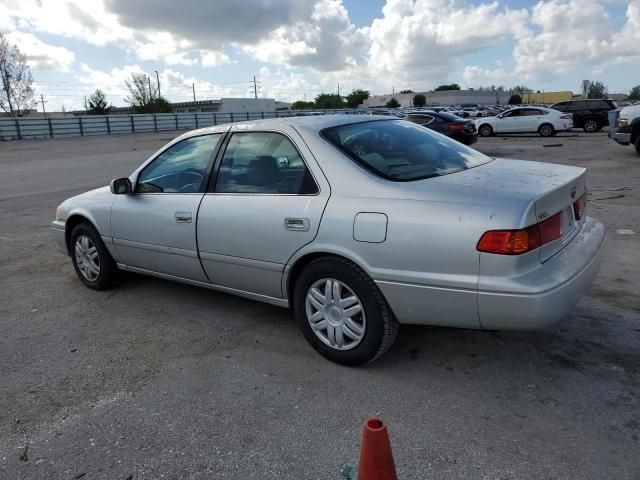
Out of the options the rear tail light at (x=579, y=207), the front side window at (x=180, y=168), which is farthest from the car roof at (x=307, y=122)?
the rear tail light at (x=579, y=207)

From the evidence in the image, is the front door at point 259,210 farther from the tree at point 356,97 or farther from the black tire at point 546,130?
the tree at point 356,97

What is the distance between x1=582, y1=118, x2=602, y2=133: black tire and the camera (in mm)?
24938

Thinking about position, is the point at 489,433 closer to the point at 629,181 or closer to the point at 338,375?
the point at 338,375

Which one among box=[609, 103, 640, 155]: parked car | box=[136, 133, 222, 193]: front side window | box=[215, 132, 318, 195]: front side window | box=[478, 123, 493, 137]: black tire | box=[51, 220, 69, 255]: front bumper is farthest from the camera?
box=[478, 123, 493, 137]: black tire

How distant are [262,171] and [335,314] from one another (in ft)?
3.81

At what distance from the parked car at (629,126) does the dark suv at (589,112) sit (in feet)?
40.1

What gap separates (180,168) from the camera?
14.3 feet

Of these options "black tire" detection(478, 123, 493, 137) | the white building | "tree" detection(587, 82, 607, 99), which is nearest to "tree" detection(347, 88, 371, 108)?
the white building

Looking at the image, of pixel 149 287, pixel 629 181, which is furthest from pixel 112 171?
pixel 629 181

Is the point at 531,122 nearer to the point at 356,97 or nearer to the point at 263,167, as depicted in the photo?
the point at 263,167

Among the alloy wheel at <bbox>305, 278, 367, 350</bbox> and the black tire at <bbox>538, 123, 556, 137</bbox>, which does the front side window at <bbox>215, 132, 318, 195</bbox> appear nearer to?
the alloy wheel at <bbox>305, 278, 367, 350</bbox>

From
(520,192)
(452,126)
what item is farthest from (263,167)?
(452,126)

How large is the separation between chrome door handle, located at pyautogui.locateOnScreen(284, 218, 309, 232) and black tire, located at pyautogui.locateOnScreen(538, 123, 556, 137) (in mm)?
23139

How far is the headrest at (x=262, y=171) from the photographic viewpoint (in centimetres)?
371
